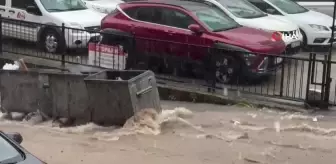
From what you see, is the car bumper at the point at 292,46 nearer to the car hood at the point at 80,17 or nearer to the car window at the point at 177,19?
the car window at the point at 177,19

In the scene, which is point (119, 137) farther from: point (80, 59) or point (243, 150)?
point (80, 59)

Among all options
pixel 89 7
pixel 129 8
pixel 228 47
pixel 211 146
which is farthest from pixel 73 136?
pixel 89 7

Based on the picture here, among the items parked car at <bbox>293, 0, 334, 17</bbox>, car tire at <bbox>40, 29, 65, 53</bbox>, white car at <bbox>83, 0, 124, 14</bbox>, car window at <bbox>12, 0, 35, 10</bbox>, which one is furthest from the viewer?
parked car at <bbox>293, 0, 334, 17</bbox>

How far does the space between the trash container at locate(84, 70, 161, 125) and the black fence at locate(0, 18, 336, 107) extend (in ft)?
7.67

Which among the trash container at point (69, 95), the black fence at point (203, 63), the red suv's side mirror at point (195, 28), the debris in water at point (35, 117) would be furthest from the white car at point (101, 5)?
the trash container at point (69, 95)

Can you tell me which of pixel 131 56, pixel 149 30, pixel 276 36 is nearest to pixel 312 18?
pixel 276 36

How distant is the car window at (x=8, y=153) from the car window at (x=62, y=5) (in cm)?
1025

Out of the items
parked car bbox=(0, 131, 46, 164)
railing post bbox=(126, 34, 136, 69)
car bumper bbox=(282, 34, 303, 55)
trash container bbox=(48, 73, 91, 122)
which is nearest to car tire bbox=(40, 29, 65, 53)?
railing post bbox=(126, 34, 136, 69)

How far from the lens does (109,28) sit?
13328 mm

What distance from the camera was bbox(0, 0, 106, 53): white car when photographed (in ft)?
45.8

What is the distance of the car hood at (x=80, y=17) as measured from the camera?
14.8 meters

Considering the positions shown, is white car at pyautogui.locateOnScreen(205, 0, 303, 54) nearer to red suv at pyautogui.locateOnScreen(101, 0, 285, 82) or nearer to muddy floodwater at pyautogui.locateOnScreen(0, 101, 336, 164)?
red suv at pyautogui.locateOnScreen(101, 0, 285, 82)

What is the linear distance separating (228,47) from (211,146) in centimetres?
361

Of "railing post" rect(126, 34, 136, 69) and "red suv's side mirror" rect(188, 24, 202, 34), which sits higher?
"red suv's side mirror" rect(188, 24, 202, 34)
